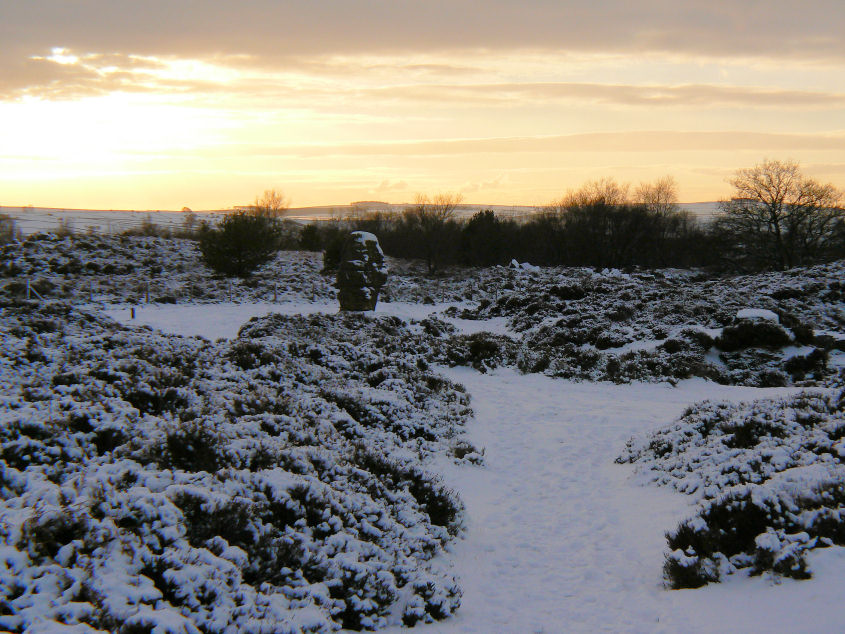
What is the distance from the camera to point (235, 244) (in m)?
33.5

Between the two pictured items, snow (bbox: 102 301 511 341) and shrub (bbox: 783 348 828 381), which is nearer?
shrub (bbox: 783 348 828 381)

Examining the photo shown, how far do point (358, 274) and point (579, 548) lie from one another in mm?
Answer: 18718

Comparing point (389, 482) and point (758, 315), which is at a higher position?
point (758, 315)

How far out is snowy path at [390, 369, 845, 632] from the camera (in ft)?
14.7

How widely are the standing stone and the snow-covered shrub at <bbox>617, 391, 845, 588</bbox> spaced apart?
626 inches

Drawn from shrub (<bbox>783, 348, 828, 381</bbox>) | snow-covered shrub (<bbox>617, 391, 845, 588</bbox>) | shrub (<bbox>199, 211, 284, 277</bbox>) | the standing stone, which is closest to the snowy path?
snow-covered shrub (<bbox>617, 391, 845, 588</bbox>)

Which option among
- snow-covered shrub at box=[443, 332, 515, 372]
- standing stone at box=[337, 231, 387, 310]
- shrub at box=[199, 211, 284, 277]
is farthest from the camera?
shrub at box=[199, 211, 284, 277]

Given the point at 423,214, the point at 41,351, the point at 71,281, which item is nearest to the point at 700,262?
the point at 423,214

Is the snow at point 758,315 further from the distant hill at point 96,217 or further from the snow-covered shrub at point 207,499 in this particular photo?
the distant hill at point 96,217

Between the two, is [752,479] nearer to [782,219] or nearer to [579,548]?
[579,548]

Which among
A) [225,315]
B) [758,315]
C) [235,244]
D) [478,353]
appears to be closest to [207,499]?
[478,353]

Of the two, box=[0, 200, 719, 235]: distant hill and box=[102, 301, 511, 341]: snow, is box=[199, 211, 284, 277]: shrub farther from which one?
box=[0, 200, 719, 235]: distant hill

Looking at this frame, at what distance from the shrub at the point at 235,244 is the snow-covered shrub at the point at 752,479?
28.6 metres

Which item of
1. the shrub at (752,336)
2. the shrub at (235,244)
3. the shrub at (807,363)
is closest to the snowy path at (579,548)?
the shrub at (807,363)
